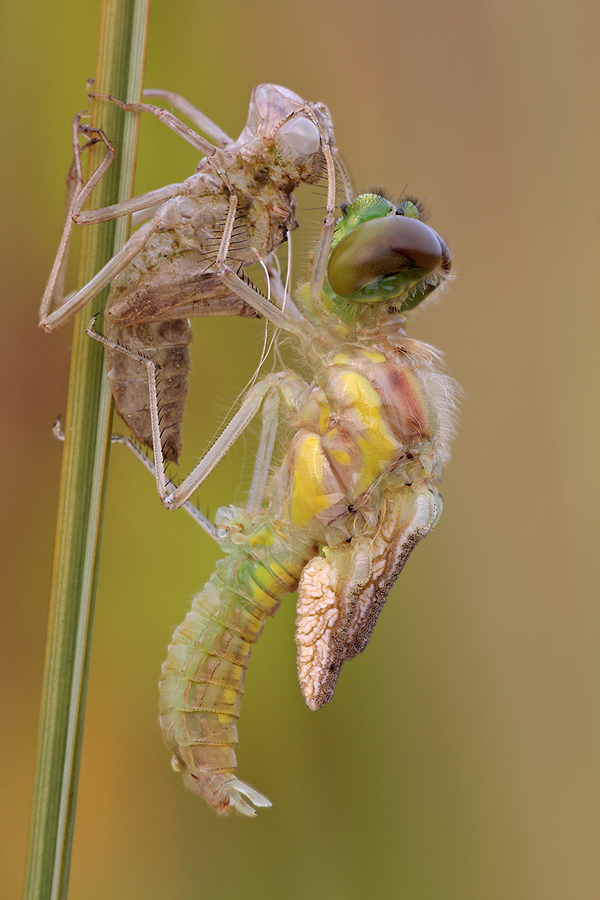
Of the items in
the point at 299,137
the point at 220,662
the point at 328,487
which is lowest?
the point at 220,662

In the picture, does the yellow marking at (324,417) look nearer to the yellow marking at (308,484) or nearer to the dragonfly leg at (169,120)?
the yellow marking at (308,484)

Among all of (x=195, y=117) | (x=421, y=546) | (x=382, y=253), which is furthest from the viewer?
(x=421, y=546)

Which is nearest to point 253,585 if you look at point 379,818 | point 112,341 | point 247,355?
point 112,341

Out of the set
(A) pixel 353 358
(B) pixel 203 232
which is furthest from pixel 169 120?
(A) pixel 353 358

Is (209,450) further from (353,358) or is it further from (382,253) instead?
(382,253)

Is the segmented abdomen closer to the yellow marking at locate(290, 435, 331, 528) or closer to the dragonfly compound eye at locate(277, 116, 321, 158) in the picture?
the yellow marking at locate(290, 435, 331, 528)

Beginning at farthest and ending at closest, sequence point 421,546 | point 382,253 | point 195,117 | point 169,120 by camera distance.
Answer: point 421,546 → point 195,117 → point 382,253 → point 169,120

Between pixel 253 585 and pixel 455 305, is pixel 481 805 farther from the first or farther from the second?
pixel 455 305
